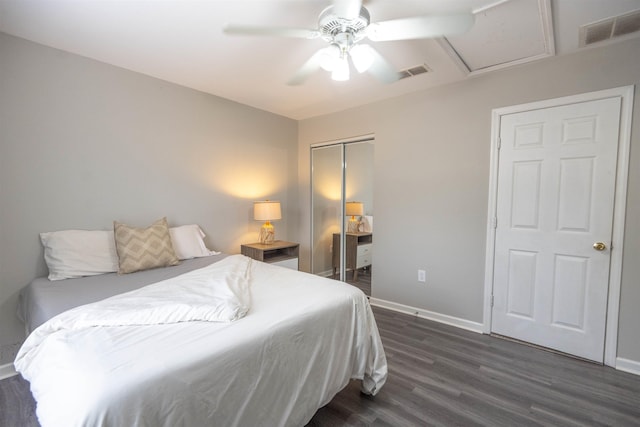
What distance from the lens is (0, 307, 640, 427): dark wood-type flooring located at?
5.39ft

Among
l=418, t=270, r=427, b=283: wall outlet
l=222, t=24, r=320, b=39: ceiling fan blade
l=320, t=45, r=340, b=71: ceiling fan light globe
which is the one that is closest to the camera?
l=222, t=24, r=320, b=39: ceiling fan blade

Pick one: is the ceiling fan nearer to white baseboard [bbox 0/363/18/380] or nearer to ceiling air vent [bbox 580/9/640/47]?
ceiling air vent [bbox 580/9/640/47]

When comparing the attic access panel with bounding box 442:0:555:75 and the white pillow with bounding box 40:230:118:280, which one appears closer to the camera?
the attic access panel with bounding box 442:0:555:75

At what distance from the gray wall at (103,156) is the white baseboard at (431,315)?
186cm

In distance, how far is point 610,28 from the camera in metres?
1.90

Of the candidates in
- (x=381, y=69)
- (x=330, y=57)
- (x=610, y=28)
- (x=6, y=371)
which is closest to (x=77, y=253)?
(x=6, y=371)

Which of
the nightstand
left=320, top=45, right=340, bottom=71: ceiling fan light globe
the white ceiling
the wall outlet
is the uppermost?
the white ceiling

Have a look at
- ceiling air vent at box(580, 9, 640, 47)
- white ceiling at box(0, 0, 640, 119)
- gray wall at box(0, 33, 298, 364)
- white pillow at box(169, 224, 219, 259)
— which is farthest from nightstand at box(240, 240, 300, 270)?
ceiling air vent at box(580, 9, 640, 47)

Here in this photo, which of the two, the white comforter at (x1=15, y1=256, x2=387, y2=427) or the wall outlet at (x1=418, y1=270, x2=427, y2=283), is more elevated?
the white comforter at (x1=15, y1=256, x2=387, y2=427)

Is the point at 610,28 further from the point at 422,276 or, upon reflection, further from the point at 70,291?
the point at 70,291

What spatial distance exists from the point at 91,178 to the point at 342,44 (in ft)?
7.62

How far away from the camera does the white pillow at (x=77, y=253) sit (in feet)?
6.80

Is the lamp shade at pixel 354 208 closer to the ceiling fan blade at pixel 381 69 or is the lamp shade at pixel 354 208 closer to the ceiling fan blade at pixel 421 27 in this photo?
the ceiling fan blade at pixel 381 69

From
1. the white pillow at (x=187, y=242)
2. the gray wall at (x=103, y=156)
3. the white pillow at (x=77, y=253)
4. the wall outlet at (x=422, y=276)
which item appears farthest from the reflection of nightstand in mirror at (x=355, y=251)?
the white pillow at (x=77, y=253)
